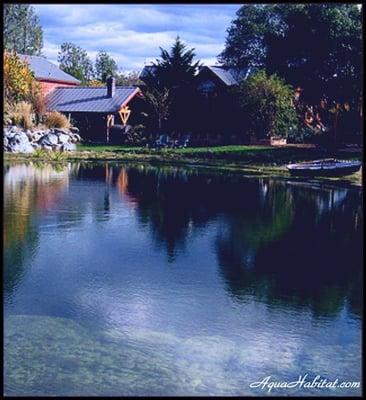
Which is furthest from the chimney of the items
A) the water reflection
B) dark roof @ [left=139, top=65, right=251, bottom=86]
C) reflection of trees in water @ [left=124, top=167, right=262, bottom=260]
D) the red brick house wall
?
the water reflection

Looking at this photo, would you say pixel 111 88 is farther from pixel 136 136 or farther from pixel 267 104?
pixel 267 104

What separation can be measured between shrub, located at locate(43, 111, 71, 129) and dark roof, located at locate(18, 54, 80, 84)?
8312 mm

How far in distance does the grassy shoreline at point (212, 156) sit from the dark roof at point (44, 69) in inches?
531

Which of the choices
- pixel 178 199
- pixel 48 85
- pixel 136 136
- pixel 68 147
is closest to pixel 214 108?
pixel 136 136

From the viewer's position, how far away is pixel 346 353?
9.49 metres

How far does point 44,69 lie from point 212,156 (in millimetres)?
20540

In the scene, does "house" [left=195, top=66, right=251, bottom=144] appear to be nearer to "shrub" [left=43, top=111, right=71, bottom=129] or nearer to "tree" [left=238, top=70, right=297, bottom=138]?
"tree" [left=238, top=70, right=297, bottom=138]

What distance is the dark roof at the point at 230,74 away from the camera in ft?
142

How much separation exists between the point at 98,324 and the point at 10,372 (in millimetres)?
2027

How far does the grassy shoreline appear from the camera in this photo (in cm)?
3503

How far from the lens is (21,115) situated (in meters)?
39.3

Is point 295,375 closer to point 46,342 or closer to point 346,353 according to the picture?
point 346,353

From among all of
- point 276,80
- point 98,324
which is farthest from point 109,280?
point 276,80

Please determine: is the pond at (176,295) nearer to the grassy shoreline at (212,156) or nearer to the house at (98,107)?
the grassy shoreline at (212,156)
